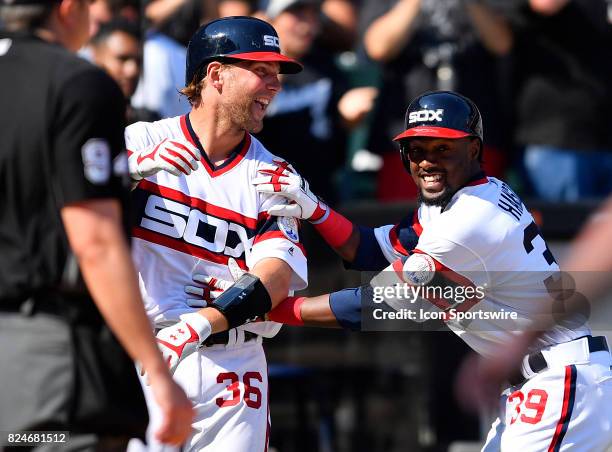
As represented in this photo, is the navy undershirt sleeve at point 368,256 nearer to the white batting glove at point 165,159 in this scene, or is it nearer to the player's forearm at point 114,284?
the white batting glove at point 165,159

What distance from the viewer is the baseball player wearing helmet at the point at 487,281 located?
540 centimetres

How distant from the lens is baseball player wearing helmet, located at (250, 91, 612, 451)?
5.40m

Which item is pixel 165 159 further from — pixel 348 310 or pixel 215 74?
pixel 348 310

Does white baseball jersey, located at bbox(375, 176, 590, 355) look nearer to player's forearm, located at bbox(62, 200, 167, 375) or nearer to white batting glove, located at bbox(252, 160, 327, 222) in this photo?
white batting glove, located at bbox(252, 160, 327, 222)

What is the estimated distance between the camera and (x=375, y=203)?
345 inches

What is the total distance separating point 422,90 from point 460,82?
272mm

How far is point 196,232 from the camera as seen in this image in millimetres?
5457

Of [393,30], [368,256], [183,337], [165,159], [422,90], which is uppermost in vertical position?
[393,30]

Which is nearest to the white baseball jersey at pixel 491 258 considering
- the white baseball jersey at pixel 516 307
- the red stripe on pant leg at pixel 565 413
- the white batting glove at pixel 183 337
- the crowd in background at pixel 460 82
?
the white baseball jersey at pixel 516 307

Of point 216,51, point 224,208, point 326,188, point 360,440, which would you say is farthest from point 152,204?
point 360,440

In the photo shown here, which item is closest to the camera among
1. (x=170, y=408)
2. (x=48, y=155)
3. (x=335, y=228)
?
(x=170, y=408)

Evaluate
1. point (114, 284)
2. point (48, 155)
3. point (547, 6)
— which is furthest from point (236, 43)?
point (547, 6)

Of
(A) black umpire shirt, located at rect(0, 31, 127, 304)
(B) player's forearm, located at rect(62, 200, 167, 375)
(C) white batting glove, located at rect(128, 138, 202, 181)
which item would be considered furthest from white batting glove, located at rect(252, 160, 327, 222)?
(B) player's forearm, located at rect(62, 200, 167, 375)

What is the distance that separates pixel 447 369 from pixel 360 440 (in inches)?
40.6
